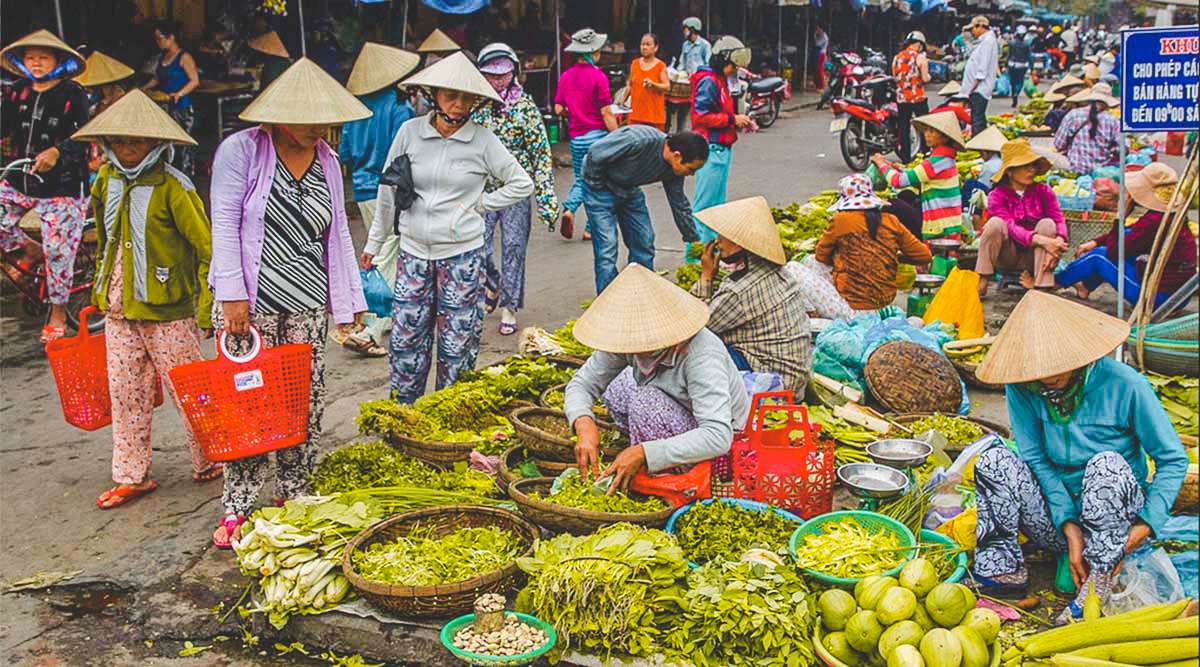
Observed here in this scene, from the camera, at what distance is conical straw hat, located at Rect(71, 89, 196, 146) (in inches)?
174

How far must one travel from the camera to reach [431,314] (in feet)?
17.5

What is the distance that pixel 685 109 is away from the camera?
53.3ft

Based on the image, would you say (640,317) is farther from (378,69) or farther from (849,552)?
(378,69)

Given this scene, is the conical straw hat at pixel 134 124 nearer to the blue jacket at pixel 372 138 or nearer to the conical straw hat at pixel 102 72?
the blue jacket at pixel 372 138

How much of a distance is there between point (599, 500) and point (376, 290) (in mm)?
2959

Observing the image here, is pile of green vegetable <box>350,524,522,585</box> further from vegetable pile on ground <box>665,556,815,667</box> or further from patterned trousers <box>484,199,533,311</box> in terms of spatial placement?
patterned trousers <box>484,199,533,311</box>

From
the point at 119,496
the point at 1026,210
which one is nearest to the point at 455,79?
the point at 119,496

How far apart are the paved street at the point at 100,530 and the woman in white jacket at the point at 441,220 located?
0.76m

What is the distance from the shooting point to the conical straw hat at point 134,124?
4422 mm

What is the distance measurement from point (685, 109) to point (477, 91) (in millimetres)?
11537

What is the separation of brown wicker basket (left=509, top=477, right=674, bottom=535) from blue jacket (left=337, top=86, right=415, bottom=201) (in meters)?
3.47

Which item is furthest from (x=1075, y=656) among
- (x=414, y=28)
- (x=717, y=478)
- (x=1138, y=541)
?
(x=414, y=28)

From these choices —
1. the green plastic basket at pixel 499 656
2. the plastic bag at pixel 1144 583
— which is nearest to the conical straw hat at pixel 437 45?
the green plastic basket at pixel 499 656

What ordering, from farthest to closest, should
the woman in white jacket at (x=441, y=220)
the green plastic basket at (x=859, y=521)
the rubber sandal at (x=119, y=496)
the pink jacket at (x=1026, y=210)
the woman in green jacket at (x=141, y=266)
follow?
1. the pink jacket at (x=1026, y=210)
2. the woman in white jacket at (x=441, y=220)
3. the rubber sandal at (x=119, y=496)
4. the woman in green jacket at (x=141, y=266)
5. the green plastic basket at (x=859, y=521)
